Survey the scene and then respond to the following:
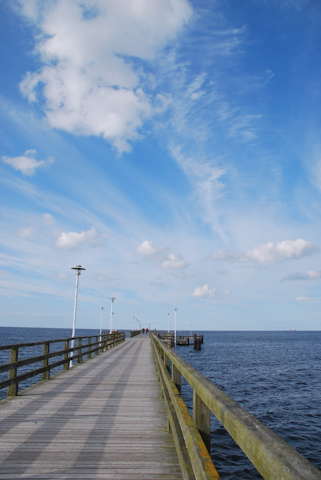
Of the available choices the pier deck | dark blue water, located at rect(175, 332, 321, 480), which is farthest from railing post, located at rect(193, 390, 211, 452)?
dark blue water, located at rect(175, 332, 321, 480)

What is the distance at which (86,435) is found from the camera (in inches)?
176

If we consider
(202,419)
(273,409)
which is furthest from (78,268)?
(202,419)

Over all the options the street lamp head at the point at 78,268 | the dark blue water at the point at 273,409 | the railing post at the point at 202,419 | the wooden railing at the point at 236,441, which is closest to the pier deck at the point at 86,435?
the wooden railing at the point at 236,441

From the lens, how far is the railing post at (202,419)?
254 cm

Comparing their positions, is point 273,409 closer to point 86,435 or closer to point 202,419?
point 86,435

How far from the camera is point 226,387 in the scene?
21.5m

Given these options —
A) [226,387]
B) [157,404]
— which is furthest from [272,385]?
[157,404]

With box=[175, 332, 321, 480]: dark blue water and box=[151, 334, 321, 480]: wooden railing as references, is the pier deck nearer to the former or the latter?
box=[151, 334, 321, 480]: wooden railing

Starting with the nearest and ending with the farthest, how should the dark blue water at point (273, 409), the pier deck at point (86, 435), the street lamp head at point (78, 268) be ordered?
1. the pier deck at point (86, 435)
2. the dark blue water at point (273, 409)
3. the street lamp head at point (78, 268)

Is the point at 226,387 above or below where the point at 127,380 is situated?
below

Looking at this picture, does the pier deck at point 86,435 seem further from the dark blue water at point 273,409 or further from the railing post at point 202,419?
the dark blue water at point 273,409

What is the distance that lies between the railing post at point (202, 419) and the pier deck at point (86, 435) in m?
1.13

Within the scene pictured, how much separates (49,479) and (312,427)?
1434 centimetres

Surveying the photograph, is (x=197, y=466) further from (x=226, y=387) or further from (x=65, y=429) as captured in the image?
(x=226, y=387)
